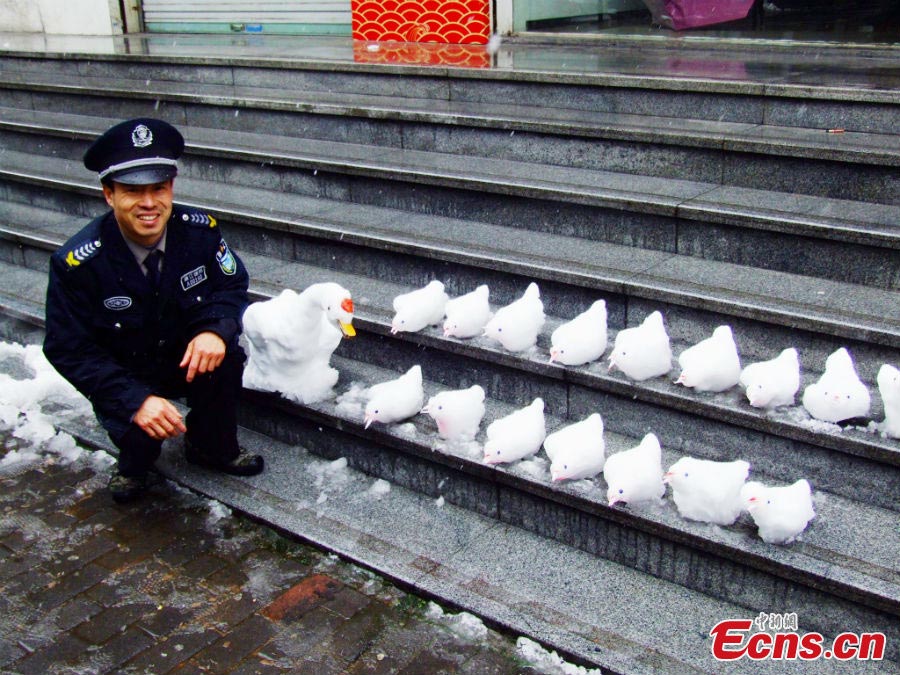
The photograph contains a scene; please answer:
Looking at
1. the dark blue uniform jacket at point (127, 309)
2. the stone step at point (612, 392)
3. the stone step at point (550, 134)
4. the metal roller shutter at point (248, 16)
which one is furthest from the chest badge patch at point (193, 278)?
the metal roller shutter at point (248, 16)

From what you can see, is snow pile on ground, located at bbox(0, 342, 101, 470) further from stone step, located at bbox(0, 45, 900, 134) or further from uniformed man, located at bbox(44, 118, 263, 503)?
stone step, located at bbox(0, 45, 900, 134)

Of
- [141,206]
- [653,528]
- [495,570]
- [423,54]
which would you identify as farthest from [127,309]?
[423,54]

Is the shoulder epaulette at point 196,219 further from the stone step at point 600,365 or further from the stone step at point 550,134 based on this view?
the stone step at point 550,134

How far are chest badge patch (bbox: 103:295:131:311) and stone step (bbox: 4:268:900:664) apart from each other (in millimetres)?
826

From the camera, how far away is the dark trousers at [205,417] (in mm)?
4043

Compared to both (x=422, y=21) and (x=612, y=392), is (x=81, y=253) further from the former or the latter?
(x=422, y=21)

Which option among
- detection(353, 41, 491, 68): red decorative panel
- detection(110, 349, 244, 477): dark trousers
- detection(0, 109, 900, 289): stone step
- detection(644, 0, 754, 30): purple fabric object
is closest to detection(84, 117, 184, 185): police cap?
detection(110, 349, 244, 477): dark trousers

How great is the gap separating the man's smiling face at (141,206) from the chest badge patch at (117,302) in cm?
26

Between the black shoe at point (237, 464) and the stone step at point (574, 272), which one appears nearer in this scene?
the stone step at point (574, 272)

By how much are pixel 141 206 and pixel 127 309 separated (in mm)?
442

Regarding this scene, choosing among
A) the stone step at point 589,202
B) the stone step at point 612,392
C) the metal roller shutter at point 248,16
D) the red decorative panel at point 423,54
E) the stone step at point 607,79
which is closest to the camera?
the stone step at point 612,392

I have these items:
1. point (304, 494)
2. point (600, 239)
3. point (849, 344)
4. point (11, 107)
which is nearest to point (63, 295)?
point (304, 494)

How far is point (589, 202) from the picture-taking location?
4.82 m

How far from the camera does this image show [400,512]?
13.0ft
